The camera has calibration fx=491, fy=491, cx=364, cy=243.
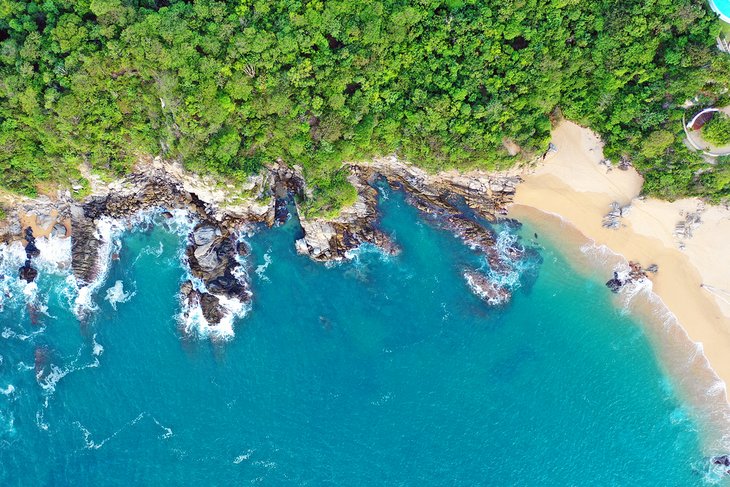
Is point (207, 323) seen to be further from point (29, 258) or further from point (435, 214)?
point (435, 214)

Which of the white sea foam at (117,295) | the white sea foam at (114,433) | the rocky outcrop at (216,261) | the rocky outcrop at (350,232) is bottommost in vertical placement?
the white sea foam at (114,433)

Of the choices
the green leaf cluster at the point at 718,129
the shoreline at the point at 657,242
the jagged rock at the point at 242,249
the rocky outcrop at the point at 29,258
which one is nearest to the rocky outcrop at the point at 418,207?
the shoreline at the point at 657,242

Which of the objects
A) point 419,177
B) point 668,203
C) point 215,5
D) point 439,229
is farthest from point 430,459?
point 215,5

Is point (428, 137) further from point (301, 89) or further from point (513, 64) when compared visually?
point (301, 89)

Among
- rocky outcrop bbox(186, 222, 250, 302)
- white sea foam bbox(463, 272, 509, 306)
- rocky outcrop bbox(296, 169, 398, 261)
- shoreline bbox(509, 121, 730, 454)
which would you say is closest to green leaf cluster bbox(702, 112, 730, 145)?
shoreline bbox(509, 121, 730, 454)

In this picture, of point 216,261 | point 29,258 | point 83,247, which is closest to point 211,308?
point 216,261

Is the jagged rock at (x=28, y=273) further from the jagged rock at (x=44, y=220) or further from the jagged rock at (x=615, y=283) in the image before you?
the jagged rock at (x=615, y=283)
